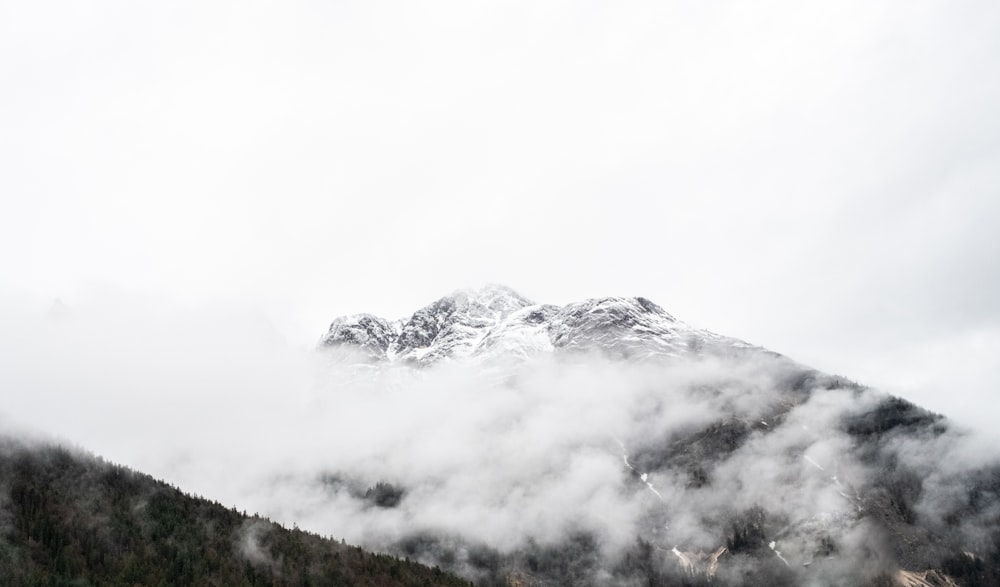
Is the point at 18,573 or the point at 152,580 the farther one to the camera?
the point at 152,580

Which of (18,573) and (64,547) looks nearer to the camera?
(18,573)

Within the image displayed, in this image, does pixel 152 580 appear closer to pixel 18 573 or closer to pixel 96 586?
pixel 96 586

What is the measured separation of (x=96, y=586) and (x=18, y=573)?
745 inches

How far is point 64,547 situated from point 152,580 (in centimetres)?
2864

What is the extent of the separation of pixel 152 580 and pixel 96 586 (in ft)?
49.7

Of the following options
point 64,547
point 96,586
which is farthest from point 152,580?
point 64,547

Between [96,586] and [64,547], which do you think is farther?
[64,547]

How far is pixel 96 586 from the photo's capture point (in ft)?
606

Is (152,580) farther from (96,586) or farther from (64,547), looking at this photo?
(64,547)

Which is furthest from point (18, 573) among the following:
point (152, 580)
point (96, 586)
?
point (152, 580)

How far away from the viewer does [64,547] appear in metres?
199

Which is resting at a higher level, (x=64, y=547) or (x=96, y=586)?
(x=64, y=547)

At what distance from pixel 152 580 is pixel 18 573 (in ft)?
108

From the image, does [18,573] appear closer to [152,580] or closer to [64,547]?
[64,547]
